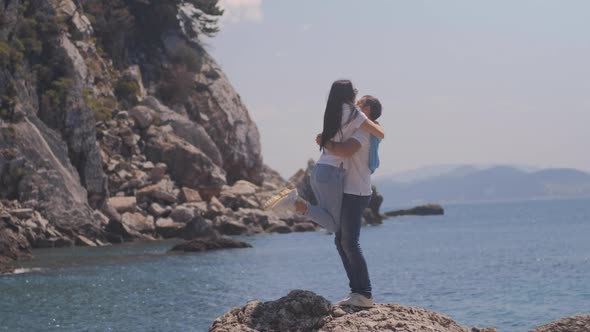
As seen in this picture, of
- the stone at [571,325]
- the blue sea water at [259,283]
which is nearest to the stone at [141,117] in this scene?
the blue sea water at [259,283]

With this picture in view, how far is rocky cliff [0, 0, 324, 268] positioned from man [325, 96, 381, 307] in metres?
28.9

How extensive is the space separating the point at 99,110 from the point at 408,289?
36561 mm

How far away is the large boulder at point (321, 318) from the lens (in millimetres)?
9242

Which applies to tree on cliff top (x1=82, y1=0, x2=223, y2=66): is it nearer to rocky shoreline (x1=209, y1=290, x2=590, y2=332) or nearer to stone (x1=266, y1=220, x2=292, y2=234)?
stone (x1=266, y1=220, x2=292, y2=234)

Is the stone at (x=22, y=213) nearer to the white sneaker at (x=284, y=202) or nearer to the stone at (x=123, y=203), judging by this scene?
the stone at (x=123, y=203)

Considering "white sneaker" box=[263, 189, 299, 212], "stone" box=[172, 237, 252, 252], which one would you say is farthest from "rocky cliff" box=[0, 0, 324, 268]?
"white sneaker" box=[263, 189, 299, 212]

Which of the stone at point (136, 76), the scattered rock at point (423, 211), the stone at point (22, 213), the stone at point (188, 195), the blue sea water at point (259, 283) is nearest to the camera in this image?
the blue sea water at point (259, 283)

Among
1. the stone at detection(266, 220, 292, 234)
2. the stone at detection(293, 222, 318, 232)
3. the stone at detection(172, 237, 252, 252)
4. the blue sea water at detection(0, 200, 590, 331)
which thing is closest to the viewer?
the blue sea water at detection(0, 200, 590, 331)

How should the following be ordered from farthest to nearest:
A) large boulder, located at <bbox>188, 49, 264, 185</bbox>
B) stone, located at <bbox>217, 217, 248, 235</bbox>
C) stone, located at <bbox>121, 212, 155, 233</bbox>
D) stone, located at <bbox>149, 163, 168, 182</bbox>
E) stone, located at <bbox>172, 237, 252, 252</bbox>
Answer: large boulder, located at <bbox>188, 49, 264, 185</bbox>, stone, located at <bbox>149, 163, 168, 182</bbox>, stone, located at <bbox>217, 217, 248, 235</bbox>, stone, located at <bbox>121, 212, 155, 233</bbox>, stone, located at <bbox>172, 237, 252, 252</bbox>

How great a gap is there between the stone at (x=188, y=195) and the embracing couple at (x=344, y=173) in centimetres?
5235

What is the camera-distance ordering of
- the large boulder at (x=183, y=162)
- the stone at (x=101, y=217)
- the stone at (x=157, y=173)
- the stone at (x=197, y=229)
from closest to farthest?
1. the stone at (x=101, y=217)
2. the stone at (x=197, y=229)
3. the stone at (x=157, y=173)
4. the large boulder at (x=183, y=162)

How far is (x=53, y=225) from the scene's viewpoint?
1905 inches

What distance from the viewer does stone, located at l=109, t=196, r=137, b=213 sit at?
55.7m

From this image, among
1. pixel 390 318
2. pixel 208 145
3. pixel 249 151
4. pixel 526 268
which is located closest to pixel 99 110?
pixel 208 145
